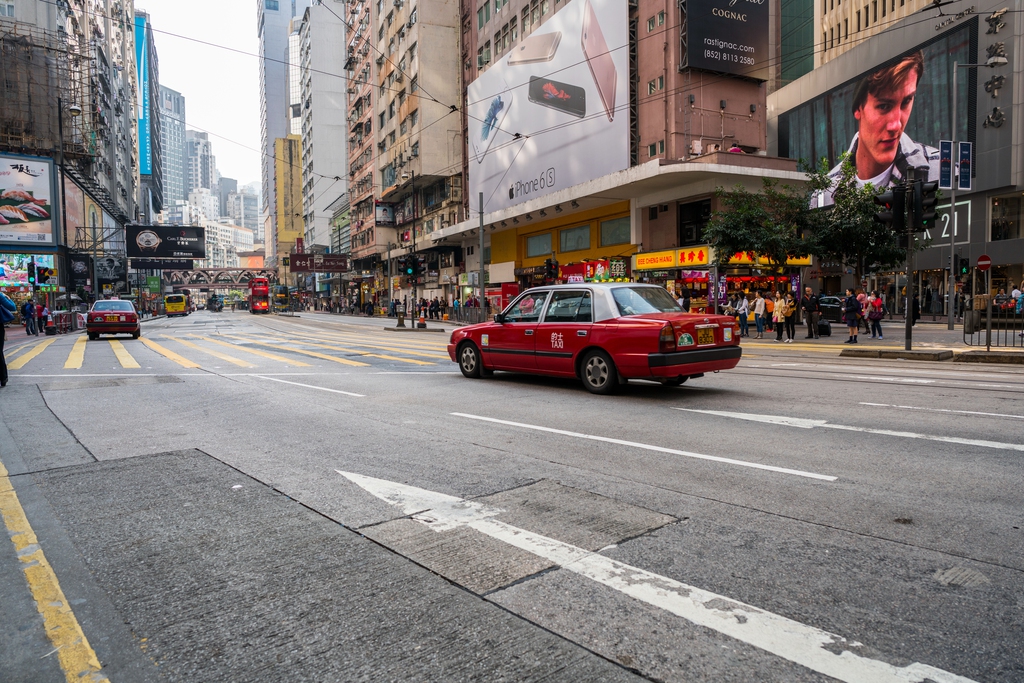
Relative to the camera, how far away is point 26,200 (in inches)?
1783

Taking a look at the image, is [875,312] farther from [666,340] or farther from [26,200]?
[26,200]

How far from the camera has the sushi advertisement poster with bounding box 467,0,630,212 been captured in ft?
110

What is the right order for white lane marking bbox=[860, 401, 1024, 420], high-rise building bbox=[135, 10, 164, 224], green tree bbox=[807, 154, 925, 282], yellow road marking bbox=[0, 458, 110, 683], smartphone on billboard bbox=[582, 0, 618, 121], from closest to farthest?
yellow road marking bbox=[0, 458, 110, 683] → white lane marking bbox=[860, 401, 1024, 420] → green tree bbox=[807, 154, 925, 282] → smartphone on billboard bbox=[582, 0, 618, 121] → high-rise building bbox=[135, 10, 164, 224]

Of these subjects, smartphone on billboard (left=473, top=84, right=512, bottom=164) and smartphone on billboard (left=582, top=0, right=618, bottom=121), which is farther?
smartphone on billboard (left=473, top=84, right=512, bottom=164)

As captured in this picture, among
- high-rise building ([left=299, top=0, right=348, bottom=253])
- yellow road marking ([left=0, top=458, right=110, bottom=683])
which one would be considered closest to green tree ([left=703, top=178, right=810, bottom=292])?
yellow road marking ([left=0, top=458, right=110, bottom=683])

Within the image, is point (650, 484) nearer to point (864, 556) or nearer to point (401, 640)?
point (864, 556)

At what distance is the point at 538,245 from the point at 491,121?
1018 centimetres

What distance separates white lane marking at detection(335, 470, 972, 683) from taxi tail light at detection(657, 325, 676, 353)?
471 centimetres

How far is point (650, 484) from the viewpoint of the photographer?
4.39m

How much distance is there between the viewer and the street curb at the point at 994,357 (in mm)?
13539

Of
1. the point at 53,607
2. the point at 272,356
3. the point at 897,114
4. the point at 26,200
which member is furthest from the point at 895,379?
the point at 26,200

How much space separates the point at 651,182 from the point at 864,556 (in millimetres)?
28926

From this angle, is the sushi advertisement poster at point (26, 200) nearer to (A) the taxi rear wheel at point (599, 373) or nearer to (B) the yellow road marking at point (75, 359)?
(B) the yellow road marking at point (75, 359)

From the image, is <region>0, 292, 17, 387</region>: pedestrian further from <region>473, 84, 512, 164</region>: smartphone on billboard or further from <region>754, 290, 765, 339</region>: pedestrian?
<region>473, 84, 512, 164</region>: smartphone on billboard
